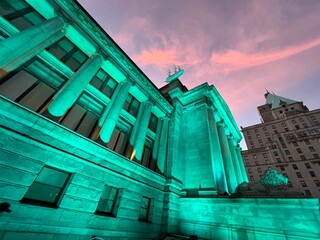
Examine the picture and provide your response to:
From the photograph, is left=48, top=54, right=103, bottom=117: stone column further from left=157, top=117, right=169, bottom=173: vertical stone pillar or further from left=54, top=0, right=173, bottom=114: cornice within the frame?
left=157, top=117, right=169, bottom=173: vertical stone pillar

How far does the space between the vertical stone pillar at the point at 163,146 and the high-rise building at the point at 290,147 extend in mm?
53928

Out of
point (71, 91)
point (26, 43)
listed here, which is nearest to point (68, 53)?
point (26, 43)

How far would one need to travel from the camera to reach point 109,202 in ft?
31.5

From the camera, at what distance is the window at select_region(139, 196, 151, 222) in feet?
36.4

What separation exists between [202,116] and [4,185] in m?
17.9

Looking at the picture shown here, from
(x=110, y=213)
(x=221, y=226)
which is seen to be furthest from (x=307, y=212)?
(x=110, y=213)

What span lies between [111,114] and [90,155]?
392cm

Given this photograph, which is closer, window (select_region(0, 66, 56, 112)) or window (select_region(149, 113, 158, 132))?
window (select_region(0, 66, 56, 112))

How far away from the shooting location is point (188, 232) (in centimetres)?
1157

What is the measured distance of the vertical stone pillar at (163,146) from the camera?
1498cm

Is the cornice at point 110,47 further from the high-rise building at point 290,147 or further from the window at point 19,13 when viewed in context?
the high-rise building at point 290,147

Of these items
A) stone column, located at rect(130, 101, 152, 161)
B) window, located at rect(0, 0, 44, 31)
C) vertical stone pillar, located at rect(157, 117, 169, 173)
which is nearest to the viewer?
window, located at rect(0, 0, 44, 31)

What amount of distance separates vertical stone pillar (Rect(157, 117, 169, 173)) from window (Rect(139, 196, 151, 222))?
340 centimetres

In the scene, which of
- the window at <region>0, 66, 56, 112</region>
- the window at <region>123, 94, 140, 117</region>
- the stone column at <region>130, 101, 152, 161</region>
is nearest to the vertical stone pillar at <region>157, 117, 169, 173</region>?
the stone column at <region>130, 101, 152, 161</region>
